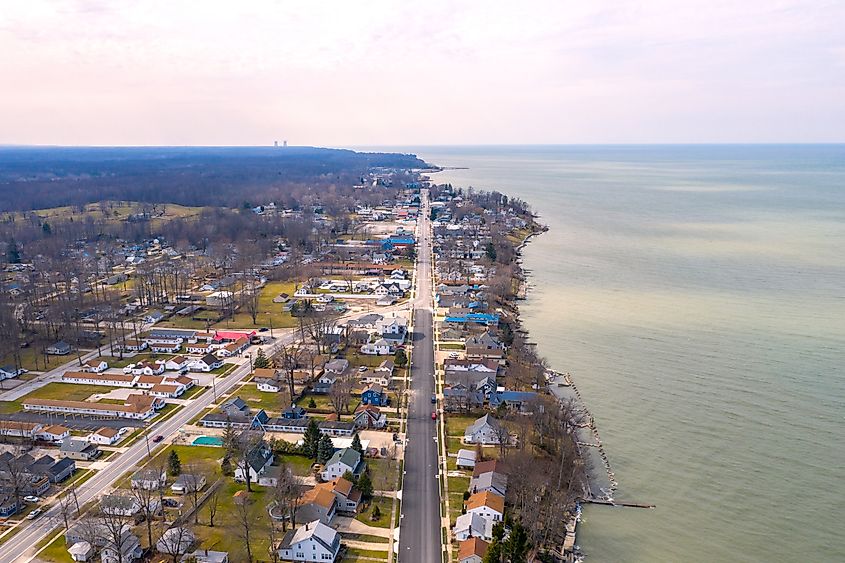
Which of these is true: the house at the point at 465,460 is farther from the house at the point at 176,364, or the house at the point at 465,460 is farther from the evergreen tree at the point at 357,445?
the house at the point at 176,364

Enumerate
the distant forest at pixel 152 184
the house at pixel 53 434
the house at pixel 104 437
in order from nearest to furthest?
the house at pixel 104 437, the house at pixel 53 434, the distant forest at pixel 152 184

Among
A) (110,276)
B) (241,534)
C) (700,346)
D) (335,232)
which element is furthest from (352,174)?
(241,534)

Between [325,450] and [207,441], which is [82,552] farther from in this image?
[325,450]

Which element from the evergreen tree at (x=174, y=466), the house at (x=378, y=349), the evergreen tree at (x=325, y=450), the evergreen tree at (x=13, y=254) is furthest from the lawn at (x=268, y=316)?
the evergreen tree at (x=13, y=254)

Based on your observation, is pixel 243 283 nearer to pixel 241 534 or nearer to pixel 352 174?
pixel 241 534

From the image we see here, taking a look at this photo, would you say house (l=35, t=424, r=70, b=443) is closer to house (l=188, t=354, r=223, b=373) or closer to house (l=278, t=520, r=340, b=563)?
house (l=188, t=354, r=223, b=373)

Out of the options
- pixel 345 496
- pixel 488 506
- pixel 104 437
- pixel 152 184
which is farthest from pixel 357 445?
pixel 152 184

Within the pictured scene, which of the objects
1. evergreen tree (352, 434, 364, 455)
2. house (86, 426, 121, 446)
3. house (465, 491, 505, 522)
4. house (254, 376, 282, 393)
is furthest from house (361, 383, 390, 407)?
house (86, 426, 121, 446)
